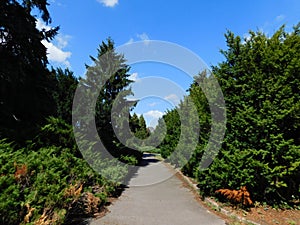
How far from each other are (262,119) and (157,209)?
3919 mm

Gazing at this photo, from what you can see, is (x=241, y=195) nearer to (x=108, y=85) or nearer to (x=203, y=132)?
(x=203, y=132)

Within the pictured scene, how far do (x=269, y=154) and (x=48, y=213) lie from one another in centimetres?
550

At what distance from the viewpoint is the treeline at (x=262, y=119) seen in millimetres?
5328

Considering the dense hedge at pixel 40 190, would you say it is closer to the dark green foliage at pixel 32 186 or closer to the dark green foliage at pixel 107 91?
the dark green foliage at pixel 32 186

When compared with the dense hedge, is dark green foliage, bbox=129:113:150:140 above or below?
above

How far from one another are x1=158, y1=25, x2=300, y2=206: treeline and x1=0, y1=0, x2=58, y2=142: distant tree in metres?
6.06

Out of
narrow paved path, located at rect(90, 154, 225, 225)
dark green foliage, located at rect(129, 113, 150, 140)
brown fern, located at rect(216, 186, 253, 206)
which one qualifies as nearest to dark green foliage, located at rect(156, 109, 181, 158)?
dark green foliage, located at rect(129, 113, 150, 140)

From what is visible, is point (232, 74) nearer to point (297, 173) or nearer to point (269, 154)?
point (269, 154)

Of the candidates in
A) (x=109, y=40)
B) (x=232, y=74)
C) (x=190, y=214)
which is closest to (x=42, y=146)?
(x=190, y=214)

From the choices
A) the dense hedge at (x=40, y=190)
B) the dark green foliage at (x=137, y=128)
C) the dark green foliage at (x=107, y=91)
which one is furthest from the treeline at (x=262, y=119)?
the dark green foliage at (x=137, y=128)

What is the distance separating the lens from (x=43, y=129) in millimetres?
6223

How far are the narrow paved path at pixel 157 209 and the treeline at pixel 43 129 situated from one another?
2.09ft

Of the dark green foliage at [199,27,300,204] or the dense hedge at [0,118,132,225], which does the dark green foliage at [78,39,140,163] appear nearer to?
the dense hedge at [0,118,132,225]

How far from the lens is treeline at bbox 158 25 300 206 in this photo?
533 cm
